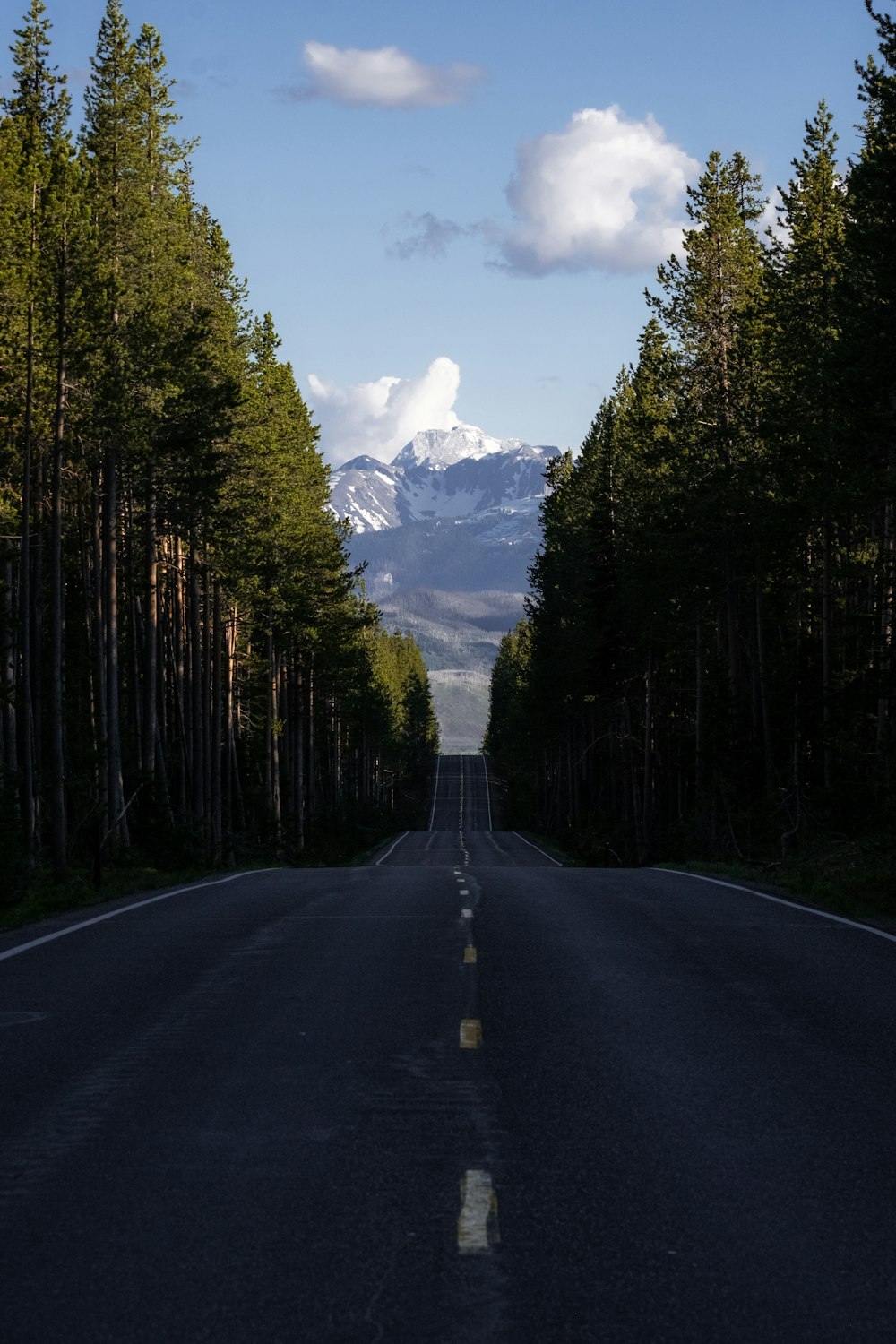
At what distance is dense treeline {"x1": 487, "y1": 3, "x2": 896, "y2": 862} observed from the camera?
84.8 feet

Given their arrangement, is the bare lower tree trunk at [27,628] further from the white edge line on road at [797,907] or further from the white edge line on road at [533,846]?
the white edge line on road at [533,846]

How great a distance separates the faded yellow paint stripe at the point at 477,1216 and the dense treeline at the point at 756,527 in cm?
1574

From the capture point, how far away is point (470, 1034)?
9672 millimetres

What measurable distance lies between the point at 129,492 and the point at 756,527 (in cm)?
1651

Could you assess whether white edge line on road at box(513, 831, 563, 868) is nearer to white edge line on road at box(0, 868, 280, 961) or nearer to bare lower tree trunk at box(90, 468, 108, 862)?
bare lower tree trunk at box(90, 468, 108, 862)

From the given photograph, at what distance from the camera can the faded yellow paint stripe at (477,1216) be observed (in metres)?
5.30

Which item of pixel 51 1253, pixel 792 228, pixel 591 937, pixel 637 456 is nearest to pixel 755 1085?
pixel 51 1253

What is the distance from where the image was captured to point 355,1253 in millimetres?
5207

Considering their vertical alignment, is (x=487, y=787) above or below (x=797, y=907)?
below

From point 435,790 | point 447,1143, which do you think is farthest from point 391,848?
point 435,790

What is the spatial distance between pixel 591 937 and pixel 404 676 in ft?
482

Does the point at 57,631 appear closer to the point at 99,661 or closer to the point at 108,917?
the point at 99,661

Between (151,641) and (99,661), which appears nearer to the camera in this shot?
(99,661)

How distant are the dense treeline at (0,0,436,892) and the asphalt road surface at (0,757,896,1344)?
10388mm
